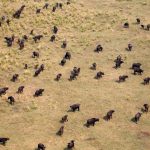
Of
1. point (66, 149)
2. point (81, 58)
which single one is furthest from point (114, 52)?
point (66, 149)

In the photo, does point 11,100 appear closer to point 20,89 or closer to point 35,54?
point 20,89

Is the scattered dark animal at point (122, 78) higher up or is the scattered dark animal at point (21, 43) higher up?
the scattered dark animal at point (21, 43)

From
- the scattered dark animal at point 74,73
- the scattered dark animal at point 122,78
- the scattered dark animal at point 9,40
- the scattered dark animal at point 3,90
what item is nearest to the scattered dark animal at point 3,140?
the scattered dark animal at point 3,90

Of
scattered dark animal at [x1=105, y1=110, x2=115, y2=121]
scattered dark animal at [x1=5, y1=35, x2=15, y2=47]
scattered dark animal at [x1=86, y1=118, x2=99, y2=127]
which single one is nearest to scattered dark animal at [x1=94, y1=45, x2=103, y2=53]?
scattered dark animal at [x1=5, y1=35, x2=15, y2=47]

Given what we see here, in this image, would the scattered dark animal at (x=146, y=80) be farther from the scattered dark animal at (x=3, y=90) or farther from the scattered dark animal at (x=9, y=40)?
the scattered dark animal at (x=9, y=40)

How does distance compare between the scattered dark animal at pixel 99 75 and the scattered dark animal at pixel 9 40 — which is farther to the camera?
the scattered dark animal at pixel 9 40

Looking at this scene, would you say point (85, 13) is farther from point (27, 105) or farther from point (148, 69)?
point (27, 105)

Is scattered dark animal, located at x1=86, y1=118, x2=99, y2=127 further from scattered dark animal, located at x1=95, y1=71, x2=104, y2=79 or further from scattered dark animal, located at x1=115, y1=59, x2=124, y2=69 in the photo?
scattered dark animal, located at x1=115, y1=59, x2=124, y2=69

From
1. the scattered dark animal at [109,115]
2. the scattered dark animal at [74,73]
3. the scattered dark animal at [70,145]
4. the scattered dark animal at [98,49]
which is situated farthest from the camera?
the scattered dark animal at [98,49]

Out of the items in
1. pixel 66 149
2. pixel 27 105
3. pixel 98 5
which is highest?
pixel 98 5
